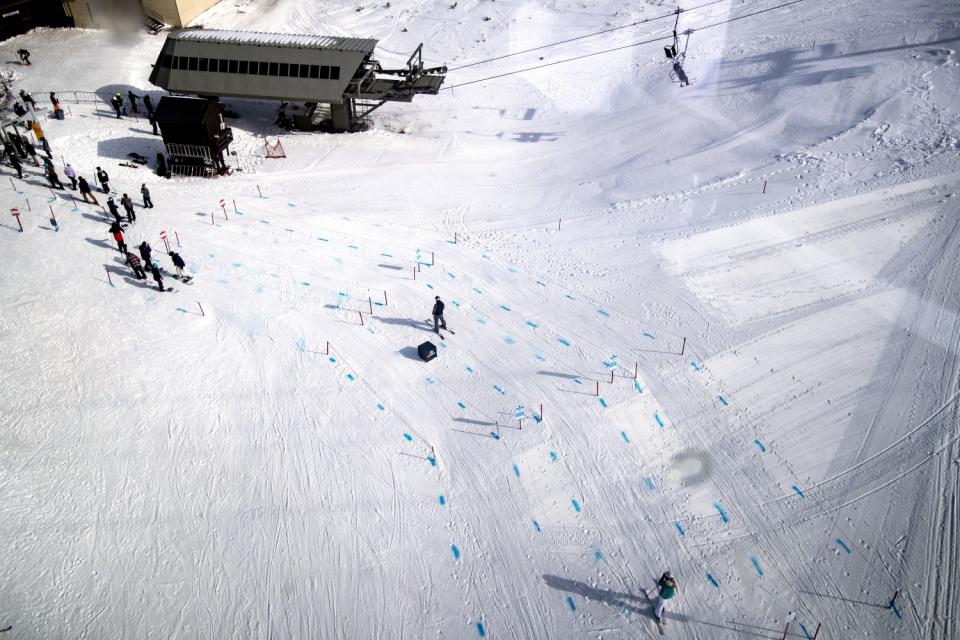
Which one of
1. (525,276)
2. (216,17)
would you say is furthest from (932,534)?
(216,17)

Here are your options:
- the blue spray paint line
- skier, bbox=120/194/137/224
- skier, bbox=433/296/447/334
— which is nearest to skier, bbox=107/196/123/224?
skier, bbox=120/194/137/224

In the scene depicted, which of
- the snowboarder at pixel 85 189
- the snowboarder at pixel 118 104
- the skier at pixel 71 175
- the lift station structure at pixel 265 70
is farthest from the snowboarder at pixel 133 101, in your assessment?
the snowboarder at pixel 85 189

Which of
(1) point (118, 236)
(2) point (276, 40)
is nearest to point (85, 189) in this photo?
(1) point (118, 236)

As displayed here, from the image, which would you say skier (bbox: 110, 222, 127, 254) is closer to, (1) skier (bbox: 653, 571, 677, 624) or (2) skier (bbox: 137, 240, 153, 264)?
(2) skier (bbox: 137, 240, 153, 264)

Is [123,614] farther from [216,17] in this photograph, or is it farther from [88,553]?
[216,17]

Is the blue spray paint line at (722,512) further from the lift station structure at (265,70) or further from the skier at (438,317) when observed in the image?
the lift station structure at (265,70)

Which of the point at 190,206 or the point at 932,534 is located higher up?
the point at 190,206
